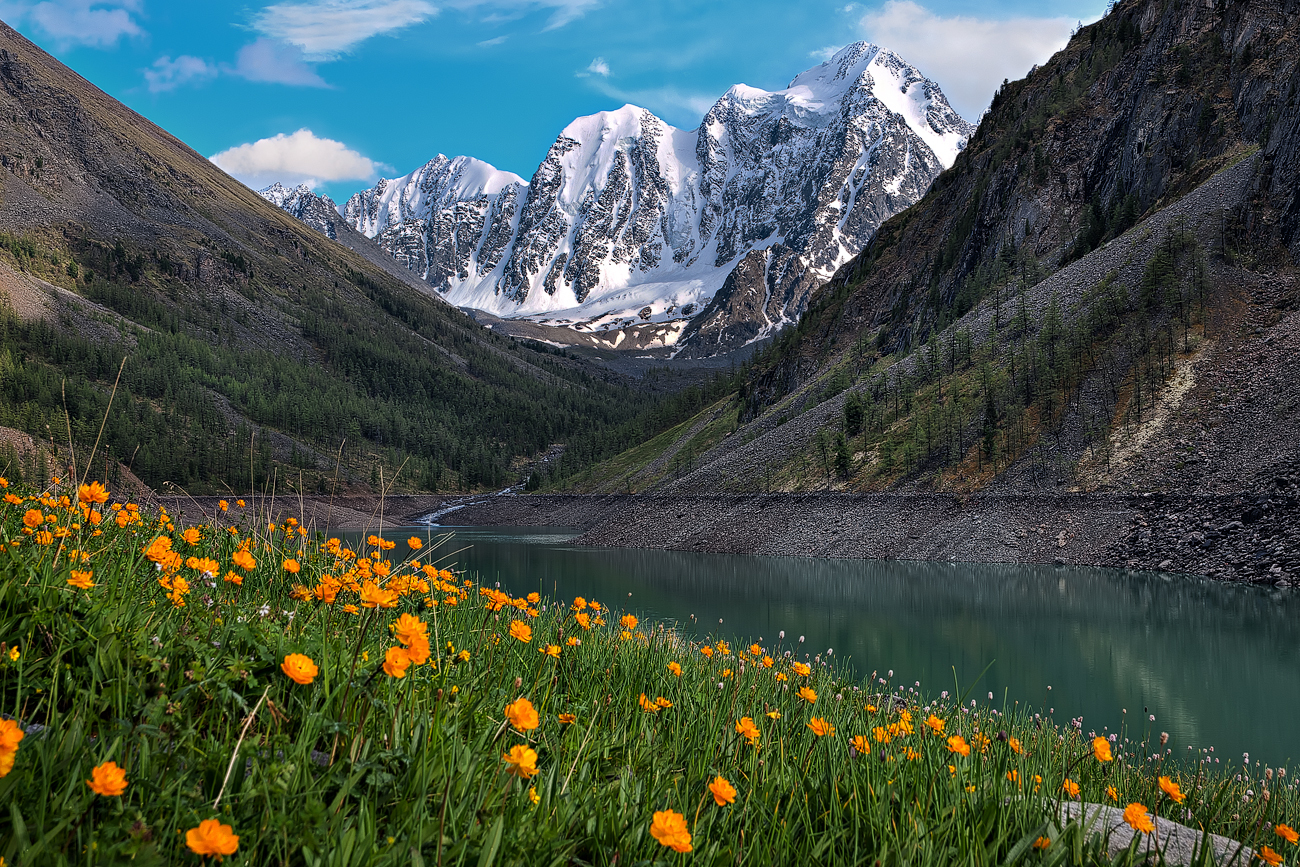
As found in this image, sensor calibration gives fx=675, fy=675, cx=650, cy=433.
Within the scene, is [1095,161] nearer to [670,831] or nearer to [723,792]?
[723,792]

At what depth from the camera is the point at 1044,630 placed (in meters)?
21.5

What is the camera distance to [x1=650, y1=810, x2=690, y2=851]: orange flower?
76.2 inches

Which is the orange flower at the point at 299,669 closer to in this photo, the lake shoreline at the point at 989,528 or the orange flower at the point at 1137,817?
the orange flower at the point at 1137,817

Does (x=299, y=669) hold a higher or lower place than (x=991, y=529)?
lower

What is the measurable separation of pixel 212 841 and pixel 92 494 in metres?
4.40

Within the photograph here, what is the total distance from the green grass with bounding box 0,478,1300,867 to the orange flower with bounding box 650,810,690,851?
49cm

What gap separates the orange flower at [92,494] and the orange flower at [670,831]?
A: 4.70m

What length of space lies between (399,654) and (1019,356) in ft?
184

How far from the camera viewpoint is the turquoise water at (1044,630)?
14.0 m

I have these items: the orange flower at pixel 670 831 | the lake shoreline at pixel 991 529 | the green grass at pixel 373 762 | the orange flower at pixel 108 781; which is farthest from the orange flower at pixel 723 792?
the lake shoreline at pixel 991 529

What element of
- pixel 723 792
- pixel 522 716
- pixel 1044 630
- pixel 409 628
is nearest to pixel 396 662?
pixel 409 628

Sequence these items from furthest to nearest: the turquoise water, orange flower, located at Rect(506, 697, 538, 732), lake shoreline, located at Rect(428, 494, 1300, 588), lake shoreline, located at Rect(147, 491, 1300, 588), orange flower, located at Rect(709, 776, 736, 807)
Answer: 1. lake shoreline, located at Rect(428, 494, 1300, 588)
2. lake shoreline, located at Rect(147, 491, 1300, 588)
3. the turquoise water
4. orange flower, located at Rect(709, 776, 736, 807)
5. orange flower, located at Rect(506, 697, 538, 732)

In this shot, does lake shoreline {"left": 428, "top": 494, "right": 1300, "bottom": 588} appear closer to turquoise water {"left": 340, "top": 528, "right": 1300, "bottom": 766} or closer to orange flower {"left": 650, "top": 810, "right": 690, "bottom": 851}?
A: turquoise water {"left": 340, "top": 528, "right": 1300, "bottom": 766}

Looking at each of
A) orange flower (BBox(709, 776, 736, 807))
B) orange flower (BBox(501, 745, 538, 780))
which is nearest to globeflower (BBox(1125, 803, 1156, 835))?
orange flower (BBox(709, 776, 736, 807))
